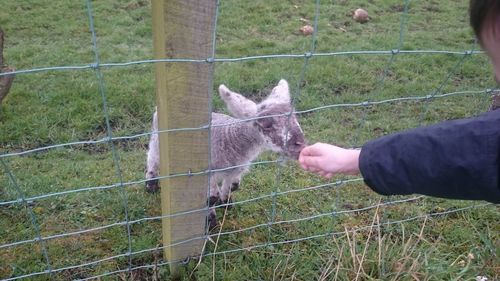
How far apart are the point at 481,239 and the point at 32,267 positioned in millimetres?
2944

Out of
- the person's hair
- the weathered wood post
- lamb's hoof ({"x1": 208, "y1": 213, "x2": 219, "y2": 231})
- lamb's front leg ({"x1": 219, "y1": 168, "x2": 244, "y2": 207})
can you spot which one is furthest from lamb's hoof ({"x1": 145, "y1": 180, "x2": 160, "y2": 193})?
the person's hair

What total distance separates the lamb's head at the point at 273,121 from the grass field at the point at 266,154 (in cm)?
41

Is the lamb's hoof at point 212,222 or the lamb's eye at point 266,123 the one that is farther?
the lamb's eye at point 266,123

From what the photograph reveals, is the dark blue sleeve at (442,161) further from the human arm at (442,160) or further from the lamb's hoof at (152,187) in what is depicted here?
the lamb's hoof at (152,187)

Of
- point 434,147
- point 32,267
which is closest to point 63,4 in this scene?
point 32,267

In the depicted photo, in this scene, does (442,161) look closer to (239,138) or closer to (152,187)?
(239,138)

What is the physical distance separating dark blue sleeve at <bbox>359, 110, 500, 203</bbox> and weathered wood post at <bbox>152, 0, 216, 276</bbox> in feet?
2.90

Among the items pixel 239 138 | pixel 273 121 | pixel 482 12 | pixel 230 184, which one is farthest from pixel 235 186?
pixel 482 12

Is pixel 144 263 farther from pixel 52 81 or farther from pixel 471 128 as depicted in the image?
pixel 52 81

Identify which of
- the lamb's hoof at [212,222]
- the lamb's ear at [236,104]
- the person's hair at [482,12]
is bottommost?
the lamb's hoof at [212,222]

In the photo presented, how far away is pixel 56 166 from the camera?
4250 millimetres

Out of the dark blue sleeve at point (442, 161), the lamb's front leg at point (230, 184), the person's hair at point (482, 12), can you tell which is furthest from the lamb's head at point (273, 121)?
the person's hair at point (482, 12)

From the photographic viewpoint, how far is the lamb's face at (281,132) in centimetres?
354

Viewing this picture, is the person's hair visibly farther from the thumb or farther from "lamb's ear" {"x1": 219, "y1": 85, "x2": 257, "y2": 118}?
"lamb's ear" {"x1": 219, "y1": 85, "x2": 257, "y2": 118}
